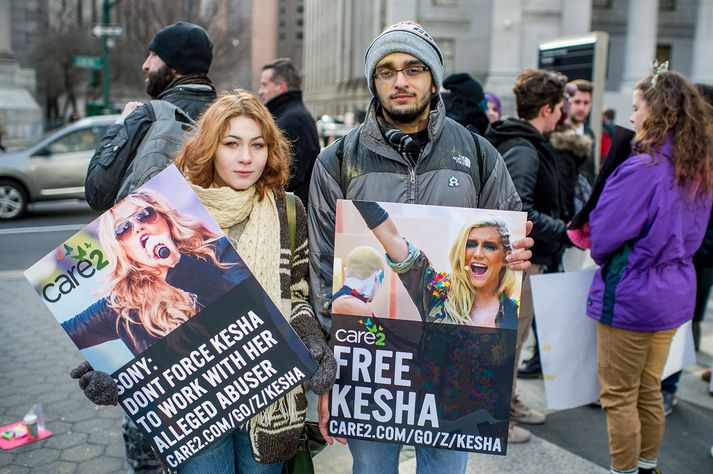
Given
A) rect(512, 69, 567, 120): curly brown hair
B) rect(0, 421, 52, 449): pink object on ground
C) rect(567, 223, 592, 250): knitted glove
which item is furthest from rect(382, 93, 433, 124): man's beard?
rect(0, 421, 52, 449): pink object on ground

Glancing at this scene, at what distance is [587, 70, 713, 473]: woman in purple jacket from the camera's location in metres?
3.08

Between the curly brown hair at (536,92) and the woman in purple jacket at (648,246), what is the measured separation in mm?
770

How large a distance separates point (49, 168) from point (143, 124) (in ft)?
35.7

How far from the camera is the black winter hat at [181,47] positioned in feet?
10.5

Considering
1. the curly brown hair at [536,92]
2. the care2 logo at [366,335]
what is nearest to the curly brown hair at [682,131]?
the curly brown hair at [536,92]

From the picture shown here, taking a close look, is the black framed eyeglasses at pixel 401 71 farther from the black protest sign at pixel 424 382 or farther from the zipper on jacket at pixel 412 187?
the black protest sign at pixel 424 382

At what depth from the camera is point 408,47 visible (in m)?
2.27

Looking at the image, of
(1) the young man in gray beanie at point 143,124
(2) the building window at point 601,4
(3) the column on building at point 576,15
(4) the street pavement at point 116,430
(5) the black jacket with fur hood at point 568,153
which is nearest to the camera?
(1) the young man in gray beanie at point 143,124

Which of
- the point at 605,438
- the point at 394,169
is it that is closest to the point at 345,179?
the point at 394,169

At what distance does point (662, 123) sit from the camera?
3117 mm

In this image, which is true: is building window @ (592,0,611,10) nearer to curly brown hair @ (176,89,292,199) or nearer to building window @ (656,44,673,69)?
building window @ (656,44,673,69)

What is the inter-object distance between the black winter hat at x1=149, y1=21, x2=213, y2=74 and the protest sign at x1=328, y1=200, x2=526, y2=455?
1529 millimetres

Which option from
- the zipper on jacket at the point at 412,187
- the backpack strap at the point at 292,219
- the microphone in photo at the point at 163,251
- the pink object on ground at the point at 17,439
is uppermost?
the zipper on jacket at the point at 412,187

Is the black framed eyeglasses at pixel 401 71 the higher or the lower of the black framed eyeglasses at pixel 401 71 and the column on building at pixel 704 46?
the lower
